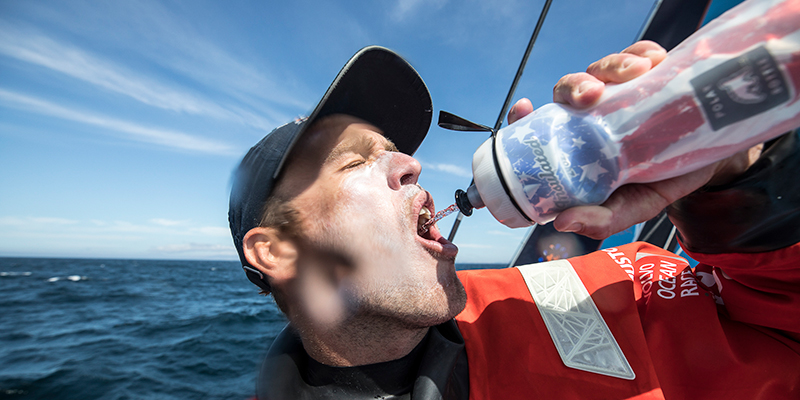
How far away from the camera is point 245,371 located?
22.7 ft

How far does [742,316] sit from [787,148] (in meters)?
0.71

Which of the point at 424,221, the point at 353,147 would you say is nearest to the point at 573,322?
the point at 424,221

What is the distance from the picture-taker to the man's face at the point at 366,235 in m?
1.37

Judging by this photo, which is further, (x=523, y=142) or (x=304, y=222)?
(x=304, y=222)

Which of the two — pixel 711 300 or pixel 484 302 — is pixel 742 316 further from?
pixel 484 302

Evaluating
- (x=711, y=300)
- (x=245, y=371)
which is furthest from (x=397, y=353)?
(x=245, y=371)

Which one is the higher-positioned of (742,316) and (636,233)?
(742,316)

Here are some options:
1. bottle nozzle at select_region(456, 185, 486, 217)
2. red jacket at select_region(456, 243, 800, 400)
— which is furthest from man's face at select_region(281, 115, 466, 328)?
red jacket at select_region(456, 243, 800, 400)

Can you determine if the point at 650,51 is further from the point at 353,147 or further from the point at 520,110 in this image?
the point at 353,147

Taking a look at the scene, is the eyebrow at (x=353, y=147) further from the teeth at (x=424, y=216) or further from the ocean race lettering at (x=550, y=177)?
the ocean race lettering at (x=550, y=177)

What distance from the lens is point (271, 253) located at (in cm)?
159

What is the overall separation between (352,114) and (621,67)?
1177 millimetres

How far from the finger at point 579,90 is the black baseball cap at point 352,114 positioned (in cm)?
87

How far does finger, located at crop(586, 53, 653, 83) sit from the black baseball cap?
0.95m
